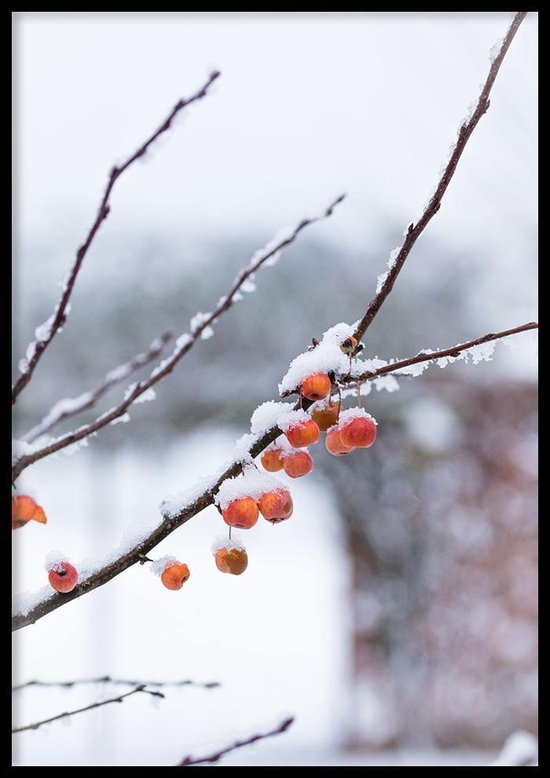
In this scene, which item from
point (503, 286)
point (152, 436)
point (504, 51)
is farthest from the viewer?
point (152, 436)

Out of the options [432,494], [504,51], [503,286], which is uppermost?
[503,286]

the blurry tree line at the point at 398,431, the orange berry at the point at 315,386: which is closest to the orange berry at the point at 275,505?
the orange berry at the point at 315,386

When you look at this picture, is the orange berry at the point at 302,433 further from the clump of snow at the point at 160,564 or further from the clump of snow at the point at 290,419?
the clump of snow at the point at 160,564

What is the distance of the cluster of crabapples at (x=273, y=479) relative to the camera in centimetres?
66

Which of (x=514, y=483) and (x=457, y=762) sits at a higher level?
(x=514, y=483)

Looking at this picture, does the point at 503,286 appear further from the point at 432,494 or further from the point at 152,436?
the point at 152,436

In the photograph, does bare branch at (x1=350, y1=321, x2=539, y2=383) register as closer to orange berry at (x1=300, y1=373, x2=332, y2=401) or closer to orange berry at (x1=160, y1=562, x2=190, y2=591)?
orange berry at (x1=300, y1=373, x2=332, y2=401)

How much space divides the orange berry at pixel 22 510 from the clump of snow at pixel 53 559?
0.04m

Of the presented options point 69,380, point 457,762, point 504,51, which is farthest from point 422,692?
point 504,51

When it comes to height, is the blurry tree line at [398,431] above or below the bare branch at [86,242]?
above

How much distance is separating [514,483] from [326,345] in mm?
2913

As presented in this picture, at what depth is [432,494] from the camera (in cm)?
337

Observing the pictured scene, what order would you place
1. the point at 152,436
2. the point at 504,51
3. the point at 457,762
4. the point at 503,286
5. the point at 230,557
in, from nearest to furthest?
the point at 504,51
the point at 230,557
the point at 457,762
the point at 503,286
the point at 152,436

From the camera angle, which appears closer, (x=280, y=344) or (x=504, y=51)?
(x=504, y=51)
